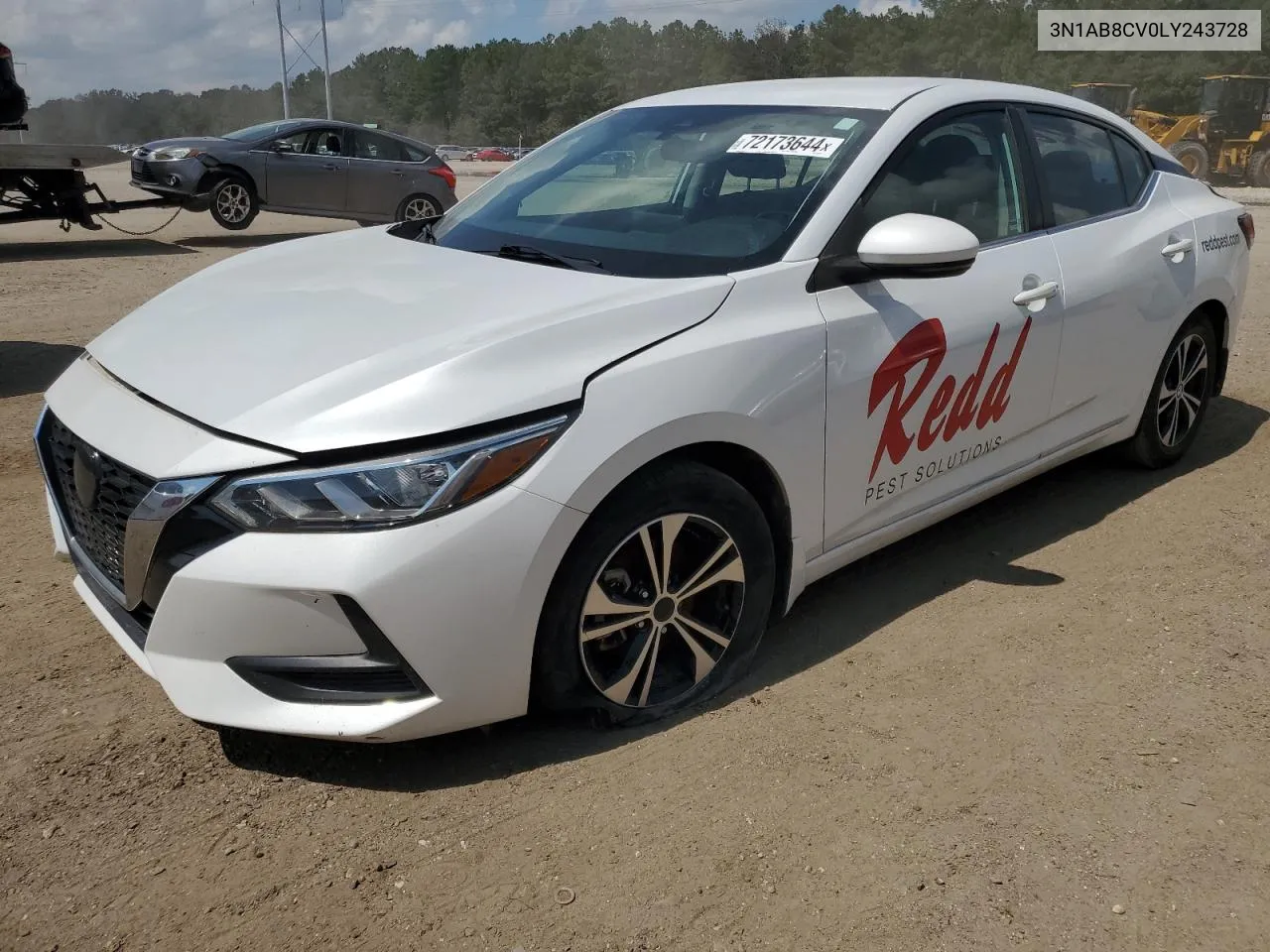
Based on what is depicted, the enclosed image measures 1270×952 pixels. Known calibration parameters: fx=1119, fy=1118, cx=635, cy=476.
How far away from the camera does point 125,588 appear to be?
2543 mm

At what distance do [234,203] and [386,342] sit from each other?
12458 mm

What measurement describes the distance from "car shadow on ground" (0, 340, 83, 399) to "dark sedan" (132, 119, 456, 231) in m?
6.61

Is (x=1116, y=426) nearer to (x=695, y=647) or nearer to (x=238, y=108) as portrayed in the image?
(x=695, y=647)

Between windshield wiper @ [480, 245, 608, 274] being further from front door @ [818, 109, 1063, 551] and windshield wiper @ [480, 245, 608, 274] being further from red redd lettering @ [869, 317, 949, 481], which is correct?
red redd lettering @ [869, 317, 949, 481]

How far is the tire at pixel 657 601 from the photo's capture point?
102 inches

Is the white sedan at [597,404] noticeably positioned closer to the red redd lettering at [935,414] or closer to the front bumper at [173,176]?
the red redd lettering at [935,414]

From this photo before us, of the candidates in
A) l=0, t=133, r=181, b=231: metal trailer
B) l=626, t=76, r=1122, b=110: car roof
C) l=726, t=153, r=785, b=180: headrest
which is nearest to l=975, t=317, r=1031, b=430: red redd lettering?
l=626, t=76, r=1122, b=110: car roof

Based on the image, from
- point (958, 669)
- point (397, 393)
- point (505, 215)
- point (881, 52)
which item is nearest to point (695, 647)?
point (958, 669)

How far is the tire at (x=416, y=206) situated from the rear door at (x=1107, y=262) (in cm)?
1161

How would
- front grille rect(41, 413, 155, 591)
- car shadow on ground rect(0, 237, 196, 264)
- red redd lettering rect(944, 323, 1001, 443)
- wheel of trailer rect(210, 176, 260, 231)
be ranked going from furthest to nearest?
wheel of trailer rect(210, 176, 260, 231)
car shadow on ground rect(0, 237, 196, 264)
red redd lettering rect(944, 323, 1001, 443)
front grille rect(41, 413, 155, 591)

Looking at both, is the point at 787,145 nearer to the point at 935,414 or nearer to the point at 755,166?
the point at 755,166

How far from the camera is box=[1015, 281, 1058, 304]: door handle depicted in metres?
3.59

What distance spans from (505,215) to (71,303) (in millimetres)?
6755

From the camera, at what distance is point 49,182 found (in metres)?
11.8
